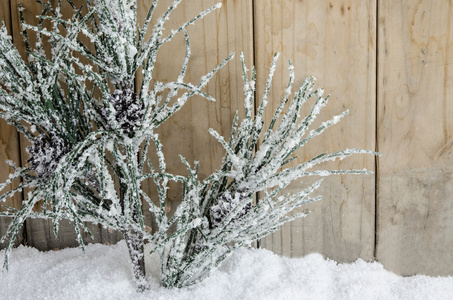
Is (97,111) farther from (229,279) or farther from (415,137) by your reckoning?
(415,137)

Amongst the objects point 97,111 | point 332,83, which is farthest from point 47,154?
point 332,83

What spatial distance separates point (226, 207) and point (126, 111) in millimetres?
270

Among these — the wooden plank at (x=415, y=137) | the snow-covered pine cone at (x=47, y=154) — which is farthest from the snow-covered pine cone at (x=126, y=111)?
the wooden plank at (x=415, y=137)

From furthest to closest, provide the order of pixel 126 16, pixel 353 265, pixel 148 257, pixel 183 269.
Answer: pixel 353 265 < pixel 148 257 < pixel 183 269 < pixel 126 16

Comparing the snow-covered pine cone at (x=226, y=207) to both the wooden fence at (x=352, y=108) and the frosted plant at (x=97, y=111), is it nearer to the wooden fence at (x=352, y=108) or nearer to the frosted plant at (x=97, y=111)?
the frosted plant at (x=97, y=111)

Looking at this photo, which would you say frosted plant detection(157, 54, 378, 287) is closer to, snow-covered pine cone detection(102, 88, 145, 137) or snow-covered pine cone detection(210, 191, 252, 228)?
snow-covered pine cone detection(210, 191, 252, 228)

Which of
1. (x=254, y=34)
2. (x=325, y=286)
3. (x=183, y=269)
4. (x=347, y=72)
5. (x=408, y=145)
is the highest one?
(x=254, y=34)

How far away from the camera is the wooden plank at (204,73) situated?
3.49 feet

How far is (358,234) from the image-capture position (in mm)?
1170

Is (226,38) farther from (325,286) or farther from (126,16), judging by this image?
(325,286)

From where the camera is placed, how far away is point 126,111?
0.79 m

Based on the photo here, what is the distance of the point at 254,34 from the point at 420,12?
42 cm

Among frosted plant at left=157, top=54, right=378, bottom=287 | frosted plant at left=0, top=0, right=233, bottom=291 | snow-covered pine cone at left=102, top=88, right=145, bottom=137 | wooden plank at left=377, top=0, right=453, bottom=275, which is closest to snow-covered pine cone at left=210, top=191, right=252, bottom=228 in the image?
frosted plant at left=157, top=54, right=378, bottom=287

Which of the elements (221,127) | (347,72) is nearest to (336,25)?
(347,72)
